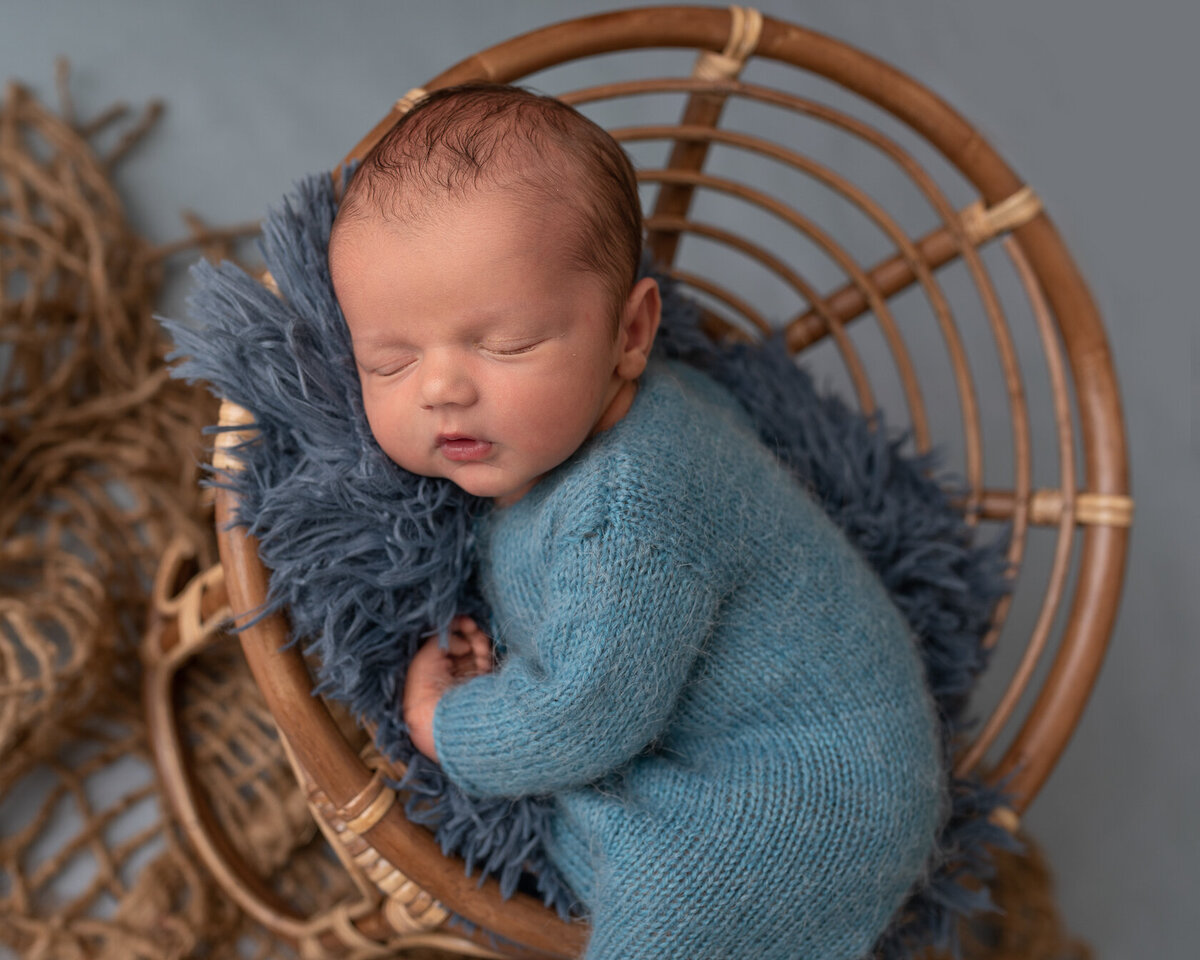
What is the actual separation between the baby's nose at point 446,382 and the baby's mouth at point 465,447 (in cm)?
4

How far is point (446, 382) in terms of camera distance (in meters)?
0.75

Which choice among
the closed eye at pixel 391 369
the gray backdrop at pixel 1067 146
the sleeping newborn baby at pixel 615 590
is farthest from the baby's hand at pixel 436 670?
the gray backdrop at pixel 1067 146

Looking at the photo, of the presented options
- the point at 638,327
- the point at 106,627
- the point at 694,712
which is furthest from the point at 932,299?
the point at 106,627

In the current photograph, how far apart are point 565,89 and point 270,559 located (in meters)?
1.03

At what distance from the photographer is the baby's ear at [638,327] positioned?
0.84 meters

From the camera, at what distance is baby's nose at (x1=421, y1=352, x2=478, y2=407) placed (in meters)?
0.75

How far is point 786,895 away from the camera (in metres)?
0.83

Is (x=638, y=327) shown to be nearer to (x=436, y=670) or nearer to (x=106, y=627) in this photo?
(x=436, y=670)

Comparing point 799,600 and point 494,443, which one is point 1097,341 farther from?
point 494,443

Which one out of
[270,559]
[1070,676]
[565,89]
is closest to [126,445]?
[270,559]

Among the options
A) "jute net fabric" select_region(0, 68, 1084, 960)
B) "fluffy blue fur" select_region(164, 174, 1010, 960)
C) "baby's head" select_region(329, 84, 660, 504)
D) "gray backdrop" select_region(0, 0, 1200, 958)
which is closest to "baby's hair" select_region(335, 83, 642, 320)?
"baby's head" select_region(329, 84, 660, 504)

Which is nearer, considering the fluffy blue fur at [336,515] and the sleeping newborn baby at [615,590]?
the sleeping newborn baby at [615,590]

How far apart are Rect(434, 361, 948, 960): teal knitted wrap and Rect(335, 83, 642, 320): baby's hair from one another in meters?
0.15

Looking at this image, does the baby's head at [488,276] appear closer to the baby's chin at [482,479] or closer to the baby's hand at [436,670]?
the baby's chin at [482,479]
